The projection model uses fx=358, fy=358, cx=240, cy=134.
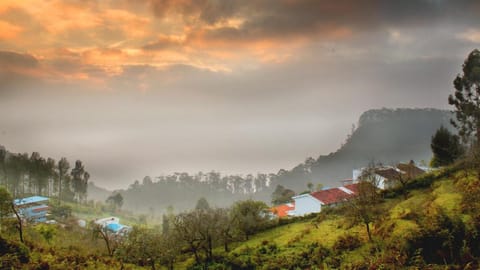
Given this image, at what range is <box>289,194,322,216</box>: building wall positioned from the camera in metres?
52.1

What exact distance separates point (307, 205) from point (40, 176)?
6709cm

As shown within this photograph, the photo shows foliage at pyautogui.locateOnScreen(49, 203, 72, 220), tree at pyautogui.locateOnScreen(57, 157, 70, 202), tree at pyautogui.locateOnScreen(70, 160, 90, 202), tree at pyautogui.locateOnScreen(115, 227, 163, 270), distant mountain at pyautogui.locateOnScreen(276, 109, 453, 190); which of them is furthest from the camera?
distant mountain at pyautogui.locateOnScreen(276, 109, 453, 190)

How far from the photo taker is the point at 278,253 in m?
28.4

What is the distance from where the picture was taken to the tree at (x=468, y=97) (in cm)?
5069

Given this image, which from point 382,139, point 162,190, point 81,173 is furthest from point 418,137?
point 81,173

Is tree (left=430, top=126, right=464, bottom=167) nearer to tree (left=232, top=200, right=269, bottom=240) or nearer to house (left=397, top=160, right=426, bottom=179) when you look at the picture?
house (left=397, top=160, right=426, bottom=179)

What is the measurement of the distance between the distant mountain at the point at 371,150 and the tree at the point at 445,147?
9403 cm

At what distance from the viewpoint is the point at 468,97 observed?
5253cm

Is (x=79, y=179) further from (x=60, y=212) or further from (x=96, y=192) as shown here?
(x=96, y=192)

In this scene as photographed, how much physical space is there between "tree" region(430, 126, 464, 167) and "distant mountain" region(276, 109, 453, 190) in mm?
94034

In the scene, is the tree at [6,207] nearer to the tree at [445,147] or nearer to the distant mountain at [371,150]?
the tree at [445,147]

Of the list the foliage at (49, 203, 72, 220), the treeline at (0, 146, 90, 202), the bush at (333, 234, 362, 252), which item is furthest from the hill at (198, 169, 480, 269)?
the treeline at (0, 146, 90, 202)

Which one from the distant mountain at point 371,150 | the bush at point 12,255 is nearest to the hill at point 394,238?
the bush at point 12,255

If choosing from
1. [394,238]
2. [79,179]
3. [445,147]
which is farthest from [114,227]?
[445,147]
